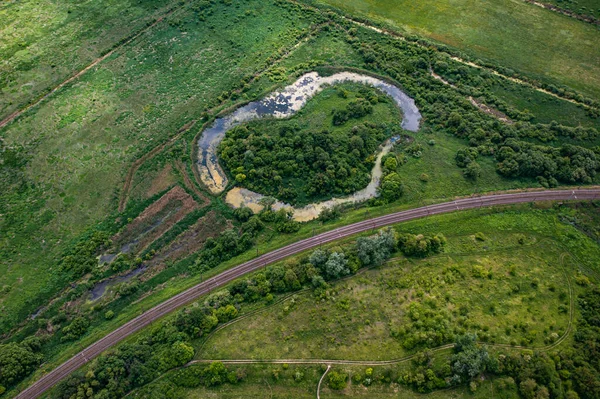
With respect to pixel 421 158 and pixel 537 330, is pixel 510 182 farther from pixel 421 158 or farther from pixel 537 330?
pixel 537 330

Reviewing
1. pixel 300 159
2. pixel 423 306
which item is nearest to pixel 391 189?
pixel 300 159

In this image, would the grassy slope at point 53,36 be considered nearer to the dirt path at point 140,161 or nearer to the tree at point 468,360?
the dirt path at point 140,161

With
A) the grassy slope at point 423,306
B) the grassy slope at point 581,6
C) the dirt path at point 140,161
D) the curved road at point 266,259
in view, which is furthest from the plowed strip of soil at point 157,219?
the grassy slope at point 581,6

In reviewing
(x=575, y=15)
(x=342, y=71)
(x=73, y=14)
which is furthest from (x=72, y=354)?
(x=575, y=15)

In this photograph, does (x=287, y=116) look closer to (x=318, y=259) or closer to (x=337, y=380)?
(x=318, y=259)

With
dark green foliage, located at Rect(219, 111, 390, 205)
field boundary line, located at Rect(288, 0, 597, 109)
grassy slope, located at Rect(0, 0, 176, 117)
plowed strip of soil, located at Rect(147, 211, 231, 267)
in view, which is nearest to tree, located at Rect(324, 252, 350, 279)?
dark green foliage, located at Rect(219, 111, 390, 205)

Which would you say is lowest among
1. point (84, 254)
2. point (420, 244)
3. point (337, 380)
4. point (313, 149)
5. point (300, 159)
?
point (337, 380)

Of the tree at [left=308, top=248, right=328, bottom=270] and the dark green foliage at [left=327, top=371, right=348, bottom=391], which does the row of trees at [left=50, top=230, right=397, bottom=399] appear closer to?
the tree at [left=308, top=248, right=328, bottom=270]
